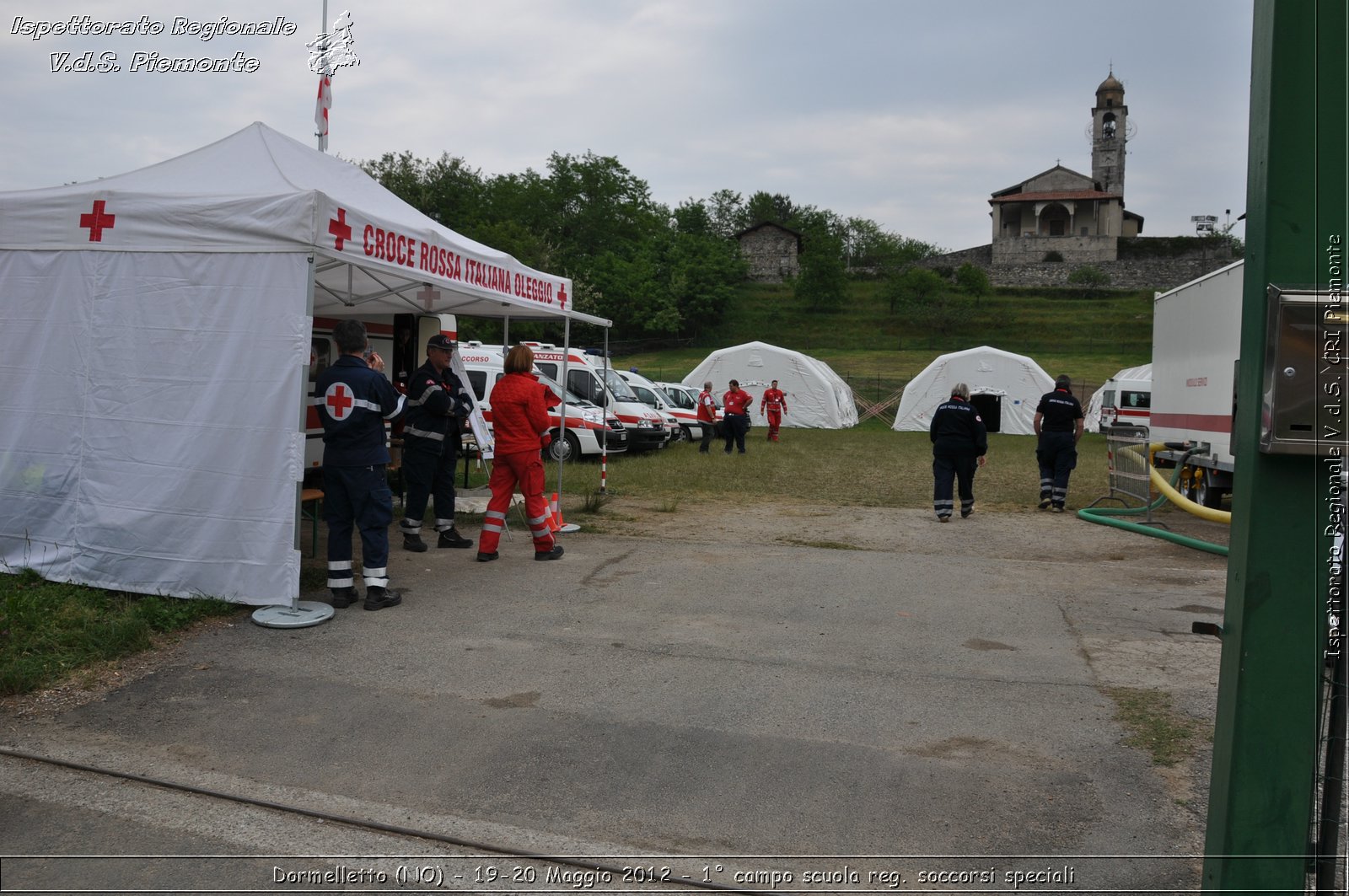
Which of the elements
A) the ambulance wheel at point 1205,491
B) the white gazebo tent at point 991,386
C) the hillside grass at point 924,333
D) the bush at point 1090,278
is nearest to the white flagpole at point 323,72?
the ambulance wheel at point 1205,491

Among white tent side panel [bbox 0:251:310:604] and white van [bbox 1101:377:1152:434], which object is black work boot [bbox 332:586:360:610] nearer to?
white tent side panel [bbox 0:251:310:604]

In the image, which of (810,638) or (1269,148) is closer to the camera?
(1269,148)

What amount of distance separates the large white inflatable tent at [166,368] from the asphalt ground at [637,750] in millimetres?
903

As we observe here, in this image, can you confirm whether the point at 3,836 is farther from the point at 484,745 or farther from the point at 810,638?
the point at 810,638

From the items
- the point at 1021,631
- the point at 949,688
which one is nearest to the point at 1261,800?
the point at 949,688

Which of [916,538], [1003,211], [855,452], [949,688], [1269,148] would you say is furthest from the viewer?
[1003,211]

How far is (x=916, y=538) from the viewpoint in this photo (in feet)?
36.4

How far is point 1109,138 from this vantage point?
9456cm

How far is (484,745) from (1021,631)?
13.2 ft

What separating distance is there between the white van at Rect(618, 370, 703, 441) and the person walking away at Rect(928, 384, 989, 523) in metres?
12.2

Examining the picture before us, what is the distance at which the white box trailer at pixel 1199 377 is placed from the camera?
1246 cm

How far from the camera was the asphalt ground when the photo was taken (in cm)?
350

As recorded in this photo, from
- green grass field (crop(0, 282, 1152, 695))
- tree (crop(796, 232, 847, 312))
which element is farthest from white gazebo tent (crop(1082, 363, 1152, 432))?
tree (crop(796, 232, 847, 312))

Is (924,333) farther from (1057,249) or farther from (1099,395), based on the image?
(1099,395)
